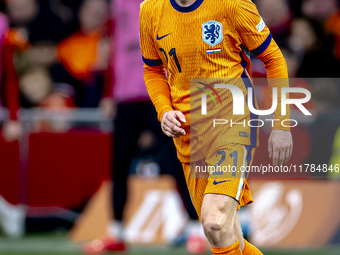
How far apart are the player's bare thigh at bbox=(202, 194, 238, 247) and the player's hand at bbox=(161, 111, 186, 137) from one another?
0.39m

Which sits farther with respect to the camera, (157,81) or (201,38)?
(157,81)

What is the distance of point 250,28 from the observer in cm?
311

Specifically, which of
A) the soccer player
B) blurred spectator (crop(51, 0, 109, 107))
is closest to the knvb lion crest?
the soccer player

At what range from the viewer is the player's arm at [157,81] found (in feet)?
10.4

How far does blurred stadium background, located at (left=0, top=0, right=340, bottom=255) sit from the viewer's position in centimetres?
586

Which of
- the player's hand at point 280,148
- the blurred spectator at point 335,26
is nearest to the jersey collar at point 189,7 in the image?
the player's hand at point 280,148

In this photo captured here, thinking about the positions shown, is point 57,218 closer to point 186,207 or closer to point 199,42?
point 186,207

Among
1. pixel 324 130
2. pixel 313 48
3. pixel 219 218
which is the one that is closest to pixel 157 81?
pixel 219 218

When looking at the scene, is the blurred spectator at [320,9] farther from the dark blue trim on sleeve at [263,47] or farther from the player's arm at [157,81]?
the dark blue trim on sleeve at [263,47]

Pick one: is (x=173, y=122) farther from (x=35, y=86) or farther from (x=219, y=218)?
(x=35, y=86)

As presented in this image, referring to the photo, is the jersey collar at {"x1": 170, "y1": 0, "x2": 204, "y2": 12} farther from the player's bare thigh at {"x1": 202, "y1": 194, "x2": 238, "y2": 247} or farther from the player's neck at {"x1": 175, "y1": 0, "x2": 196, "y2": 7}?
the player's bare thigh at {"x1": 202, "y1": 194, "x2": 238, "y2": 247}

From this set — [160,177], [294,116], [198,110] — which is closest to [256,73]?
[294,116]

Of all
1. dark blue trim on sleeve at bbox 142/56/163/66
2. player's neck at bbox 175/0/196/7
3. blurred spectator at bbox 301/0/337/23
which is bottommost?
dark blue trim on sleeve at bbox 142/56/163/66

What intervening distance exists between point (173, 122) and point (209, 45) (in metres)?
0.49
